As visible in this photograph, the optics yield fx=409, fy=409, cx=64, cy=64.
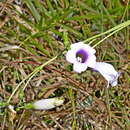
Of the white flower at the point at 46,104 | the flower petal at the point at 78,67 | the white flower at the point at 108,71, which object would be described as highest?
the white flower at the point at 108,71

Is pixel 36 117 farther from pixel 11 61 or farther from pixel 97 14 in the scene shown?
pixel 97 14

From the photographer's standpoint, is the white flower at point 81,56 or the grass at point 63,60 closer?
the white flower at point 81,56

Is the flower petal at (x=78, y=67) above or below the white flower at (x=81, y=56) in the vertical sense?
below

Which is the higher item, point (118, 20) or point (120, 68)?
point (118, 20)

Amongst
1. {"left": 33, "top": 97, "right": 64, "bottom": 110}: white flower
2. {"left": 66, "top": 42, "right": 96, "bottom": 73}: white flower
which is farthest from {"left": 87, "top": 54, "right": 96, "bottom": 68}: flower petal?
{"left": 33, "top": 97, "right": 64, "bottom": 110}: white flower

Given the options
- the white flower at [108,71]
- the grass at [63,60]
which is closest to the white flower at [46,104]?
the grass at [63,60]

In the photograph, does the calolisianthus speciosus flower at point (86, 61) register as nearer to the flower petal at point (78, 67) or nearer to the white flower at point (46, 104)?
the flower petal at point (78, 67)

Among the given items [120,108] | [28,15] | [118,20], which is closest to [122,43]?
[118,20]
